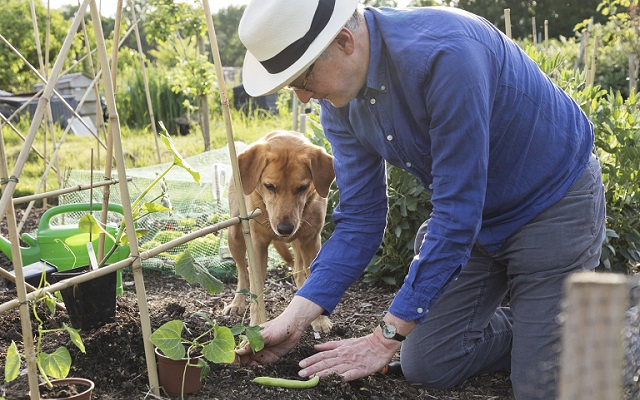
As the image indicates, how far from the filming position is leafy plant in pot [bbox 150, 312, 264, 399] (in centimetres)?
255

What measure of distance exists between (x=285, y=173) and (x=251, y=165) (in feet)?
0.63

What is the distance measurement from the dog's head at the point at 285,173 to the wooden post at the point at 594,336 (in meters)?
2.93

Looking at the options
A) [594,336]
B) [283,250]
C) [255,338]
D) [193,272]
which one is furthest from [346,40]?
[283,250]

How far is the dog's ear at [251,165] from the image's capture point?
3926 millimetres

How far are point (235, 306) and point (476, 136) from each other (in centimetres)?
212

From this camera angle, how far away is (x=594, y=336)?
0.95 meters

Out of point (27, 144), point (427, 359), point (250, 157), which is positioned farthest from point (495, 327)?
point (27, 144)

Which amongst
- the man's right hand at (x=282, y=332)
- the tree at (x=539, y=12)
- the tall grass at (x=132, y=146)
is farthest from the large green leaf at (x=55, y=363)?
the tree at (x=539, y=12)

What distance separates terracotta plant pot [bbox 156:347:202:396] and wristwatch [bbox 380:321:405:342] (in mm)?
716

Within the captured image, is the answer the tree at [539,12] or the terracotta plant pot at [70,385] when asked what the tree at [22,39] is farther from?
the tree at [539,12]

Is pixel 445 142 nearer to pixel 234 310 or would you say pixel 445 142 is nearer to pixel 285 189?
pixel 285 189

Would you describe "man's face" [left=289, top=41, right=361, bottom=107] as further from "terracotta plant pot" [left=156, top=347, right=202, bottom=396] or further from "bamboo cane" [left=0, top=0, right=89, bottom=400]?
"terracotta plant pot" [left=156, top=347, right=202, bottom=396]

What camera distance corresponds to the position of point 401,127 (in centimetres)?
279

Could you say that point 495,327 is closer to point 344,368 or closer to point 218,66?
point 344,368
